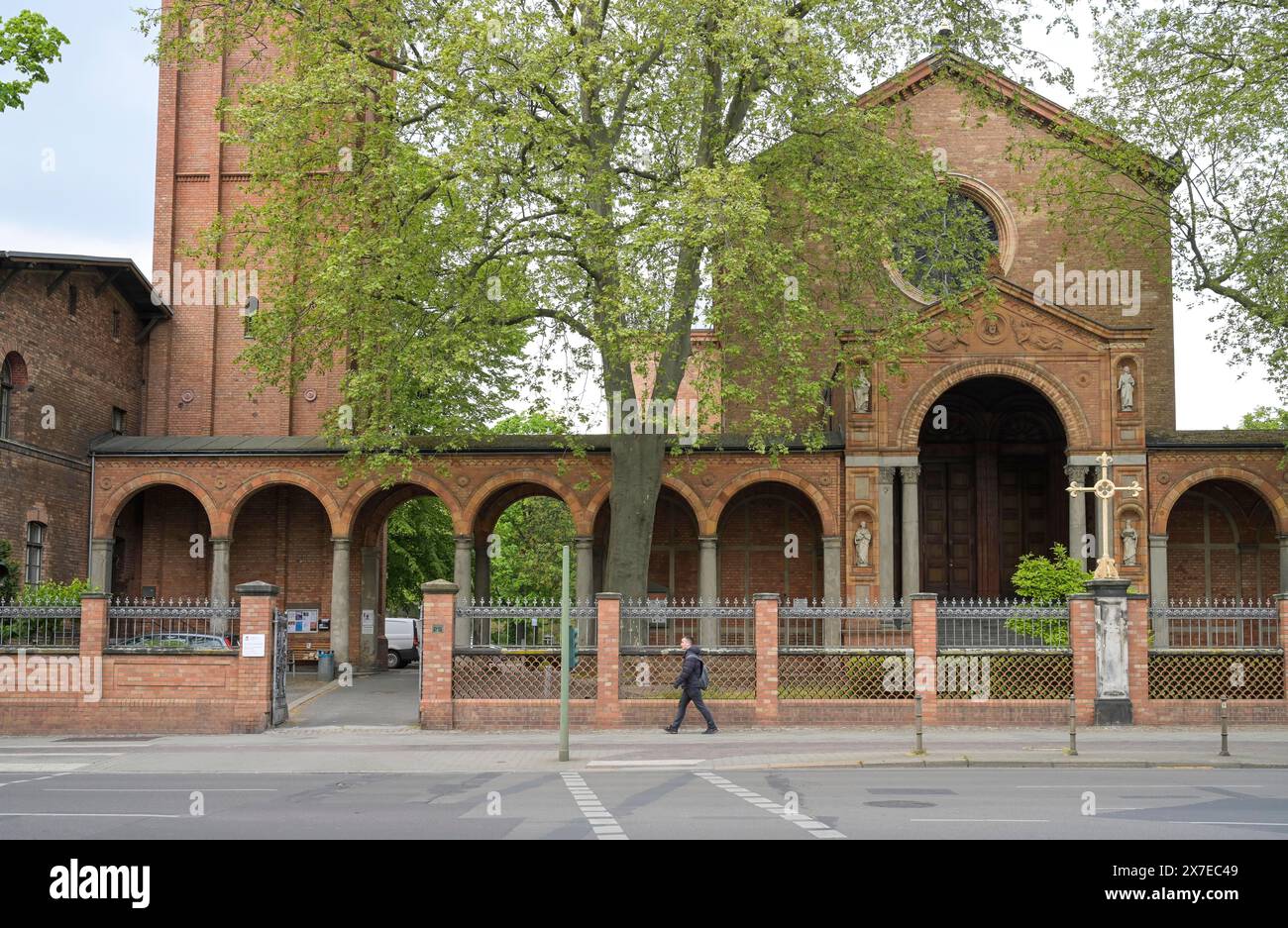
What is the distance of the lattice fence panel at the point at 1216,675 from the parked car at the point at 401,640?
2546 cm

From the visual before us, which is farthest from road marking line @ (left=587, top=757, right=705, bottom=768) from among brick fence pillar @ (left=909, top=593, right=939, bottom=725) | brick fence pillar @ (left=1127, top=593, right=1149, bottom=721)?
brick fence pillar @ (left=1127, top=593, right=1149, bottom=721)

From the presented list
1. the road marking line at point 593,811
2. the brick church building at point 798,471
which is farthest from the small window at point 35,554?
the road marking line at point 593,811

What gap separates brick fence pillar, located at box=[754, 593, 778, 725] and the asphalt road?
5681 mm

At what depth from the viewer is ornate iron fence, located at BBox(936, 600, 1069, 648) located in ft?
75.0

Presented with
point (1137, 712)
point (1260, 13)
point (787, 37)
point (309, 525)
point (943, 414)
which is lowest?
point (1137, 712)

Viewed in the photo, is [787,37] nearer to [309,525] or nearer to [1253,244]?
[1253,244]

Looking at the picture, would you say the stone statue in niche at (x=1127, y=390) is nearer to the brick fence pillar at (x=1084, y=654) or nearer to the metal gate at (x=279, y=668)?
the brick fence pillar at (x=1084, y=654)

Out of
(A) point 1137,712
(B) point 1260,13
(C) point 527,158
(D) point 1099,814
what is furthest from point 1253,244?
(D) point 1099,814

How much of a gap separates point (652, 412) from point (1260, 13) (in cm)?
1535

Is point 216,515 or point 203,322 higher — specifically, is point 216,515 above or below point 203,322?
below

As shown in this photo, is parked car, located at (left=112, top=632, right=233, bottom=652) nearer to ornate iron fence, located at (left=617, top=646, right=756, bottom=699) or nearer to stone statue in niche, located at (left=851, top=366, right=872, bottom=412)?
ornate iron fence, located at (left=617, top=646, right=756, bottom=699)

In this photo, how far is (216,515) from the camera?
3247cm

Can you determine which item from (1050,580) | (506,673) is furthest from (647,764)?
(1050,580)

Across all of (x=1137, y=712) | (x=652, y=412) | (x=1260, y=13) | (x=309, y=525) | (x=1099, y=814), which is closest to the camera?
(x=1099, y=814)
